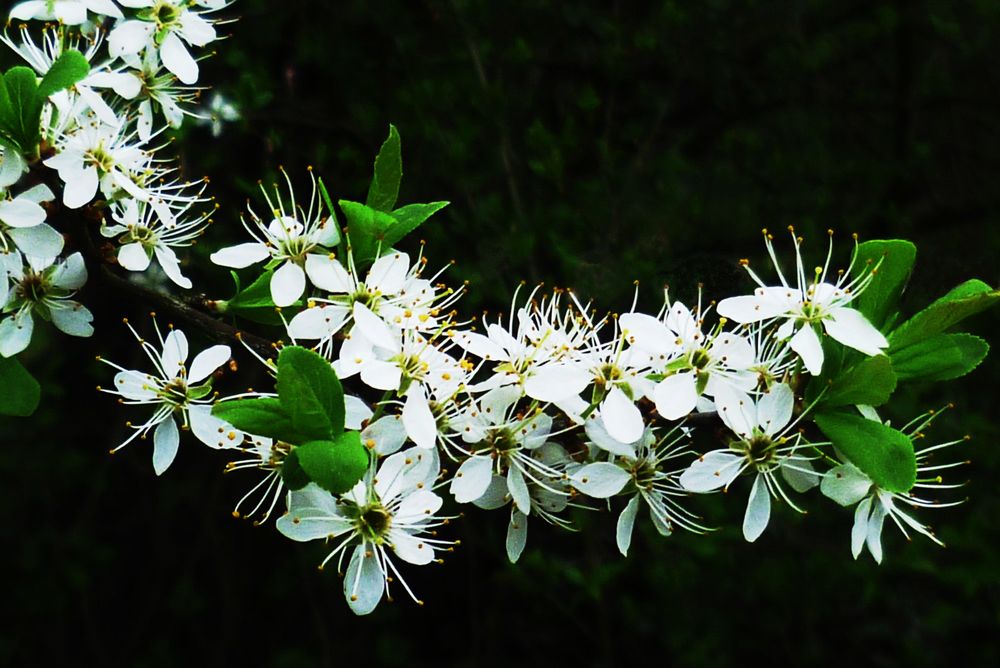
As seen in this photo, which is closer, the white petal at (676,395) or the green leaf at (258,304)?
the white petal at (676,395)

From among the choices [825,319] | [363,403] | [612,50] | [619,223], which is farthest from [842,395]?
[612,50]

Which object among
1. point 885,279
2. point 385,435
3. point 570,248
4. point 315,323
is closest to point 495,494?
point 385,435

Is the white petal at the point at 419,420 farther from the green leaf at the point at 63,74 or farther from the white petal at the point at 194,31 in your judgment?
the white petal at the point at 194,31

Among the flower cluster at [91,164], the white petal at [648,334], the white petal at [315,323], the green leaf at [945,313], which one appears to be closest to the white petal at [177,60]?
the flower cluster at [91,164]

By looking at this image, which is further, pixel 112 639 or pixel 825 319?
pixel 112 639

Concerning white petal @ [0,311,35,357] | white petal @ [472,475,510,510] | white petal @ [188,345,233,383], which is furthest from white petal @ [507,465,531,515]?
white petal @ [0,311,35,357]

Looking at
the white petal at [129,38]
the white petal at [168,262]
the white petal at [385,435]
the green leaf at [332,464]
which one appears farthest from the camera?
the white petal at [129,38]

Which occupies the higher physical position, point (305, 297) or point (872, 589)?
point (872, 589)

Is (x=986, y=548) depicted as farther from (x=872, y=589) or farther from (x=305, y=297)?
(x=305, y=297)
